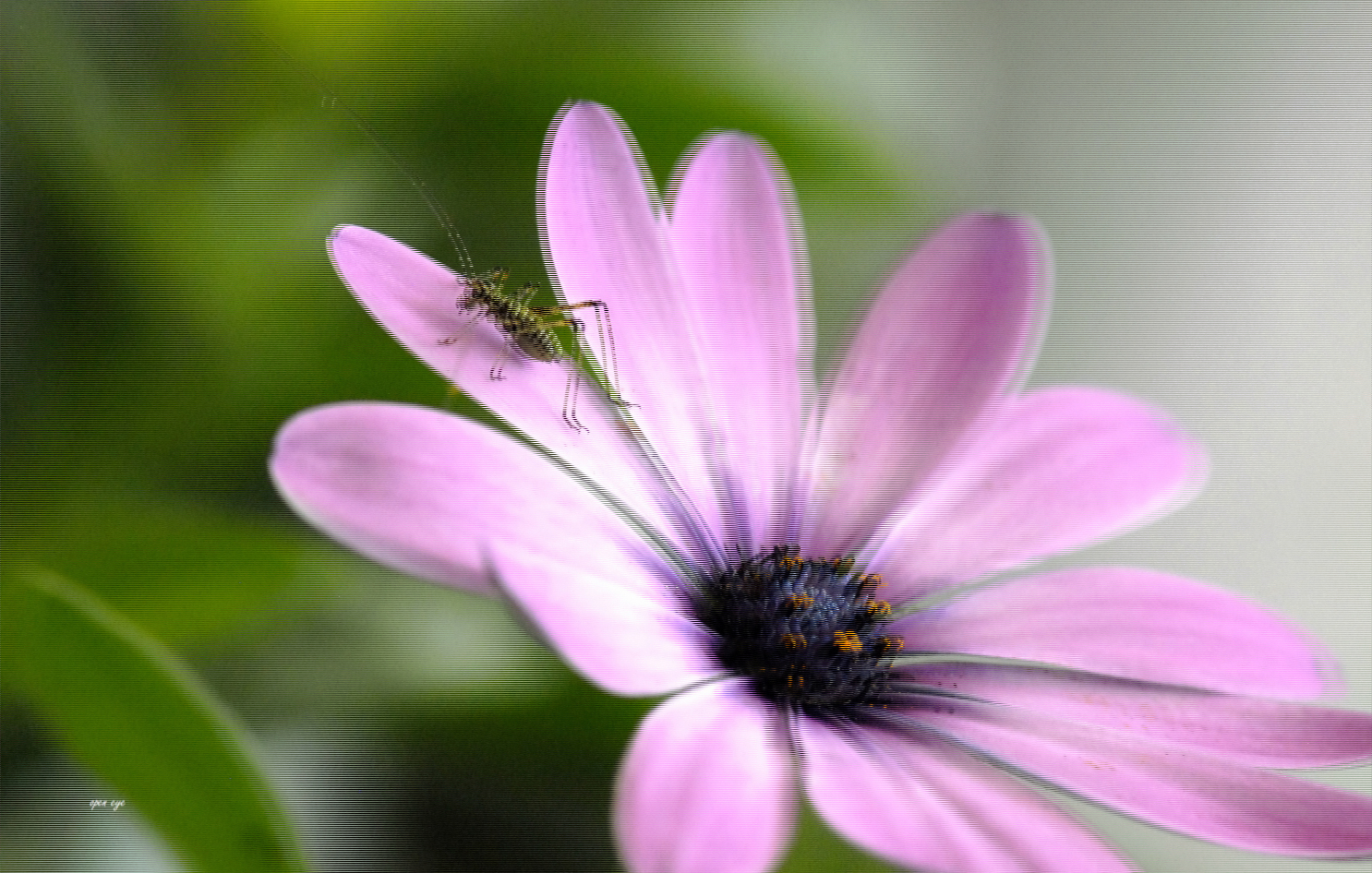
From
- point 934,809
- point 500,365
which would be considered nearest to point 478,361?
point 500,365

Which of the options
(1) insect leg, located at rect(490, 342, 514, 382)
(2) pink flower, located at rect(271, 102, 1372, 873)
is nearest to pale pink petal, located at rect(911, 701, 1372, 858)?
(2) pink flower, located at rect(271, 102, 1372, 873)

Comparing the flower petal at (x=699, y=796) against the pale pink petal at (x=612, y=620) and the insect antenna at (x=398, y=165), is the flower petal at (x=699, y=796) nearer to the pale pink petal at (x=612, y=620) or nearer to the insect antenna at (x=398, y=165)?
the pale pink petal at (x=612, y=620)

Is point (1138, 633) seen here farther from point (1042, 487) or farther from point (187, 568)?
point (187, 568)

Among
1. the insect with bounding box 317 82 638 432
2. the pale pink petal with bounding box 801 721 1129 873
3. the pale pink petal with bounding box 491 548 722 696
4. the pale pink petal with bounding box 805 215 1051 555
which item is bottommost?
the pale pink petal with bounding box 801 721 1129 873

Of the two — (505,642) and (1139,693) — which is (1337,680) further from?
(505,642)

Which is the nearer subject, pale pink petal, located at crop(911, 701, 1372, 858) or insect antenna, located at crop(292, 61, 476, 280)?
pale pink petal, located at crop(911, 701, 1372, 858)

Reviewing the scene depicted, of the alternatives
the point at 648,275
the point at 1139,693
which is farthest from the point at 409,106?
the point at 1139,693

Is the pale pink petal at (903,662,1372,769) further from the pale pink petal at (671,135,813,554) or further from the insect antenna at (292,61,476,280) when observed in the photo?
the insect antenna at (292,61,476,280)
